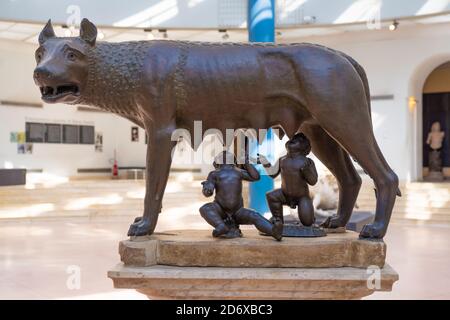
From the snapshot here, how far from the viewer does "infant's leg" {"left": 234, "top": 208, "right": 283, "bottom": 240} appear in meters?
2.65

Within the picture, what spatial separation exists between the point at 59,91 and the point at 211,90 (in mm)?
797

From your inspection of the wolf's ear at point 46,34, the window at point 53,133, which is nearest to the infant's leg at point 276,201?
the wolf's ear at point 46,34

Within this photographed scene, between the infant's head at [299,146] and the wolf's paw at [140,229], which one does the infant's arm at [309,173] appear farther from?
the wolf's paw at [140,229]

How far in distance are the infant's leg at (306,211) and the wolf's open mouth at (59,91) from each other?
1.35 m

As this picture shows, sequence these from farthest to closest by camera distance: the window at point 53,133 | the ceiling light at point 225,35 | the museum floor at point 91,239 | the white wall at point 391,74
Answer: the window at point 53,133 → the white wall at point 391,74 → the ceiling light at point 225,35 → the museum floor at point 91,239

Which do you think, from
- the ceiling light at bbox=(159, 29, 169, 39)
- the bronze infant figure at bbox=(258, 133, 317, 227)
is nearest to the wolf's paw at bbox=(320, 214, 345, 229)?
the bronze infant figure at bbox=(258, 133, 317, 227)

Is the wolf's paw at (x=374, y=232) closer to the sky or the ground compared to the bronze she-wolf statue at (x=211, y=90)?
closer to the ground

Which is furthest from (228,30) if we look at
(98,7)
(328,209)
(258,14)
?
(328,209)

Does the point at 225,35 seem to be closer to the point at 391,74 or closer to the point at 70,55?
the point at 391,74

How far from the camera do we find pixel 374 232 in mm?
2658

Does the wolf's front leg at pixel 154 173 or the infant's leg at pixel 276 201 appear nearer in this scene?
the wolf's front leg at pixel 154 173

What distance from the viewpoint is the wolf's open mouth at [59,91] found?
8.56 feet

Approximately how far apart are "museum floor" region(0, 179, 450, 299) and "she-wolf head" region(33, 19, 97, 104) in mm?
3062

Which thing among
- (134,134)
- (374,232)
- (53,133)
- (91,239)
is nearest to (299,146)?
(374,232)
